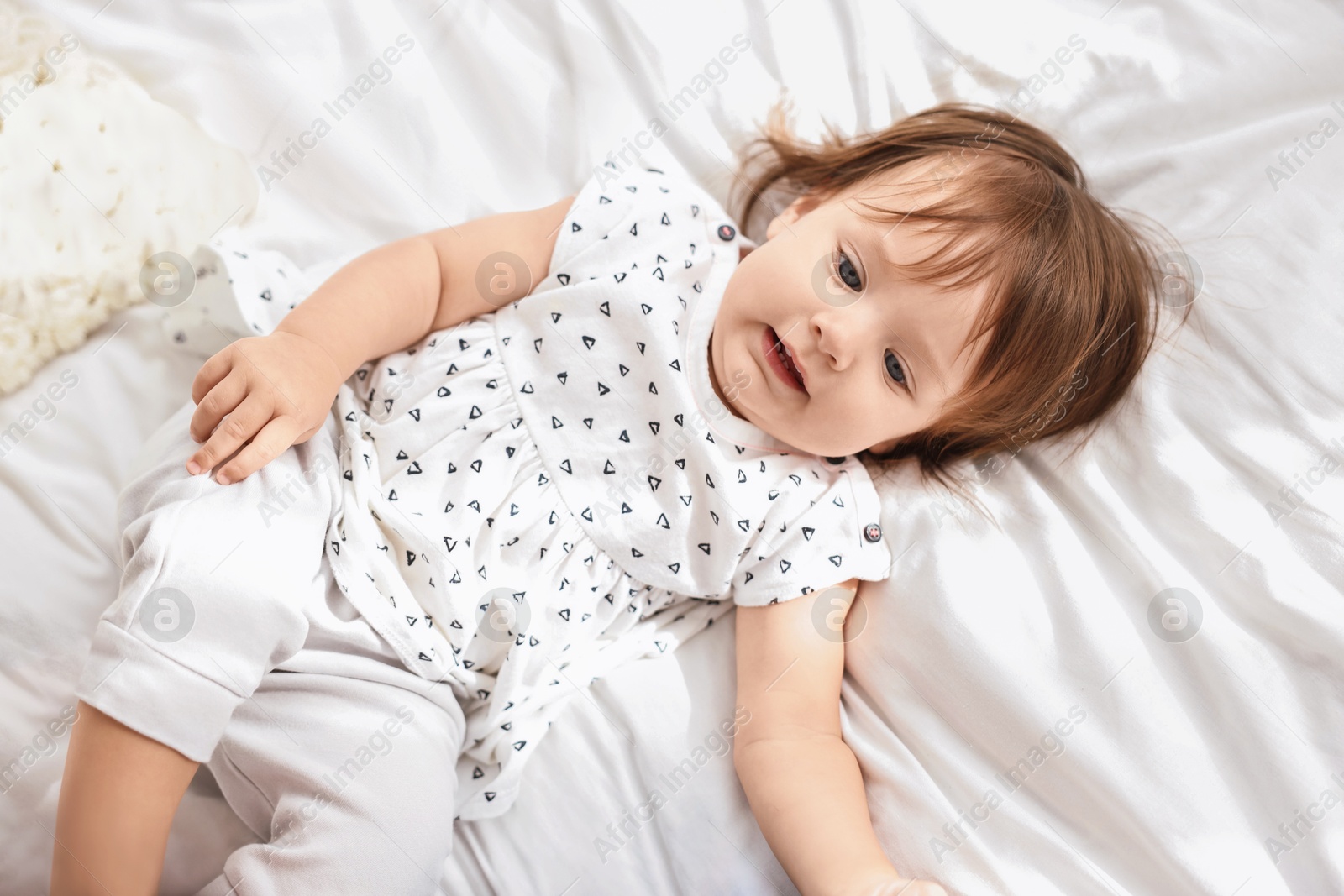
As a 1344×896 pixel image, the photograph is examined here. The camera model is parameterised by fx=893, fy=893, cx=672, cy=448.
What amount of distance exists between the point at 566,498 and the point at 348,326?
296 millimetres

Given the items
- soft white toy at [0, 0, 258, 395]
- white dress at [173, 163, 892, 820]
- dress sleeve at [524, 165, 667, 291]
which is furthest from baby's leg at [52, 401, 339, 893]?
dress sleeve at [524, 165, 667, 291]

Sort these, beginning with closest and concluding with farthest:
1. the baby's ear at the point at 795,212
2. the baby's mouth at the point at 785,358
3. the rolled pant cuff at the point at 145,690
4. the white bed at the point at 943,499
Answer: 1. the rolled pant cuff at the point at 145,690
2. the white bed at the point at 943,499
3. the baby's mouth at the point at 785,358
4. the baby's ear at the point at 795,212

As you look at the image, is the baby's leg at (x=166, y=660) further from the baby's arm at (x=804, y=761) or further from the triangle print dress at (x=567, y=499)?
the baby's arm at (x=804, y=761)

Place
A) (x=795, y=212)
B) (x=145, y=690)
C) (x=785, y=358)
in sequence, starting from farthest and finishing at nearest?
(x=795, y=212), (x=785, y=358), (x=145, y=690)

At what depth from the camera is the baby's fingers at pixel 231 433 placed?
0.83 meters

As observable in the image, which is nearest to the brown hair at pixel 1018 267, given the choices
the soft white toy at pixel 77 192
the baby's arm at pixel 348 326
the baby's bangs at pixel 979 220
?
the baby's bangs at pixel 979 220

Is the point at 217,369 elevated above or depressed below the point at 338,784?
above

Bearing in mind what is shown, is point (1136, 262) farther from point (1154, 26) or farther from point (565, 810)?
point (565, 810)

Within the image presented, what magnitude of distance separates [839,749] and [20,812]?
0.81m

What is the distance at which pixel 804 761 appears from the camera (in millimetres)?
917

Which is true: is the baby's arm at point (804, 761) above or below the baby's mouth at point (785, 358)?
below

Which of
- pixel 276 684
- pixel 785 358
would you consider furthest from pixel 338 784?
pixel 785 358

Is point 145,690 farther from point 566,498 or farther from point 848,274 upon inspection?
point 848,274

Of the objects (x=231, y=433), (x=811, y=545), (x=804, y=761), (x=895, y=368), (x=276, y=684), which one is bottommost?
(x=804, y=761)
